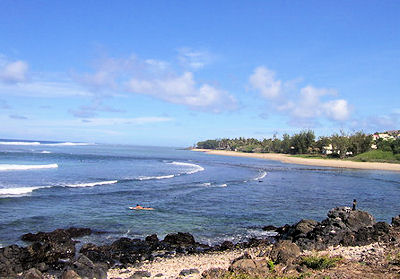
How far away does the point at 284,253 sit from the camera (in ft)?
43.0

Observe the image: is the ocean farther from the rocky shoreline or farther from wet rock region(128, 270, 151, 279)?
wet rock region(128, 270, 151, 279)

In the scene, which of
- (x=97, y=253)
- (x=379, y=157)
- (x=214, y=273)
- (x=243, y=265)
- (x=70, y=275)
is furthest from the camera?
(x=379, y=157)

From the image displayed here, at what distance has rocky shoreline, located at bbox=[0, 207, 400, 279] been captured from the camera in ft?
38.8

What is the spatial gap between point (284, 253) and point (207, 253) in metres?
4.08

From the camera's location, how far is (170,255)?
15492mm

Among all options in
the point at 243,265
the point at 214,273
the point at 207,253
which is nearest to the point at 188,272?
the point at 214,273

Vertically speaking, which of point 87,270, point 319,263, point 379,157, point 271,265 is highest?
point 379,157

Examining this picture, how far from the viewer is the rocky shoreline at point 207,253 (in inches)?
466

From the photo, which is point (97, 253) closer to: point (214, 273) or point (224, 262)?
point (224, 262)

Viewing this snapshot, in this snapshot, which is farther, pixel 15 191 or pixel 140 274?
pixel 15 191

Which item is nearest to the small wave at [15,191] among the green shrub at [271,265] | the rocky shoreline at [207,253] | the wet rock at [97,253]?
the rocky shoreline at [207,253]

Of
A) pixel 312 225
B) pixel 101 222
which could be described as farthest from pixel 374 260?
pixel 101 222

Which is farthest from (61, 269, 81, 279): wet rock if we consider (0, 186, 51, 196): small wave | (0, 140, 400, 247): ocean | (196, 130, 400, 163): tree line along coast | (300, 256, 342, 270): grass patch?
(196, 130, 400, 163): tree line along coast

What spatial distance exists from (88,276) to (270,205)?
20011 mm
